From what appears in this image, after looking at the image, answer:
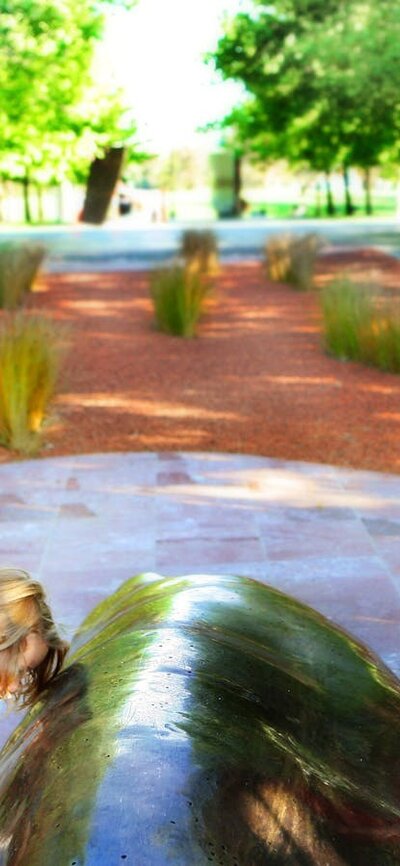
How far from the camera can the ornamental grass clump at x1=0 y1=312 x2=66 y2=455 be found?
775cm

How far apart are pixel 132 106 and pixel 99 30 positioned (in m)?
11.6

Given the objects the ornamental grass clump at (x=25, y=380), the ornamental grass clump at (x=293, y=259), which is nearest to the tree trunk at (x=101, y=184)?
the ornamental grass clump at (x=293, y=259)

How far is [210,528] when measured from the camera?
575cm

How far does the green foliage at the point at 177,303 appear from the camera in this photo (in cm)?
1305

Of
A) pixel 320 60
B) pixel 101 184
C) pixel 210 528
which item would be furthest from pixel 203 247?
pixel 101 184

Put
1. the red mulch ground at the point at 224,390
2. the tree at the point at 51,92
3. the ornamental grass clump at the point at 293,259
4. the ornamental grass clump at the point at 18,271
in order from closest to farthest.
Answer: the red mulch ground at the point at 224,390 → the ornamental grass clump at the point at 18,271 → the tree at the point at 51,92 → the ornamental grass clump at the point at 293,259

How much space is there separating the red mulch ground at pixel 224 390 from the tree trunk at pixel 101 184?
17.5m

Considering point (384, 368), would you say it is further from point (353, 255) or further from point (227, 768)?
point (353, 255)

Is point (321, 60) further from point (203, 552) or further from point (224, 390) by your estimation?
point (203, 552)

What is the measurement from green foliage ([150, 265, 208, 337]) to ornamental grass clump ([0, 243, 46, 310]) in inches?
91.5

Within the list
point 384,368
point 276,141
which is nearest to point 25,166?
point 276,141

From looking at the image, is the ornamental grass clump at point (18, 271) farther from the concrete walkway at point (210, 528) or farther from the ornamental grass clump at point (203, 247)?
the concrete walkway at point (210, 528)

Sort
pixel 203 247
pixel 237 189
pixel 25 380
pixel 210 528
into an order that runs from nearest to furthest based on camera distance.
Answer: pixel 210 528
pixel 25 380
pixel 203 247
pixel 237 189

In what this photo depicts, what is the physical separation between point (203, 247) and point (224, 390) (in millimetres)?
9983
